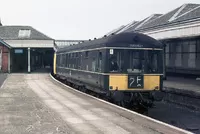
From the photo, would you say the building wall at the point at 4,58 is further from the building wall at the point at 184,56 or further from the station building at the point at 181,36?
the building wall at the point at 184,56

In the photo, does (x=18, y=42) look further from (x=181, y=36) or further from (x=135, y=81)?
(x=135, y=81)

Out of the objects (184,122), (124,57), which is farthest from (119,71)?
(184,122)

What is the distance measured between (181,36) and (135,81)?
1011cm

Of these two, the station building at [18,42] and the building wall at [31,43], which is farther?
the building wall at [31,43]

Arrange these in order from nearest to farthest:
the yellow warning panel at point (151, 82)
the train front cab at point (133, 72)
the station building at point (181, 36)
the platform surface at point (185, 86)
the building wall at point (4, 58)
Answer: the train front cab at point (133, 72)
the yellow warning panel at point (151, 82)
the platform surface at point (185, 86)
the station building at point (181, 36)
the building wall at point (4, 58)

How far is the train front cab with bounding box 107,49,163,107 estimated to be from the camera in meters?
15.2

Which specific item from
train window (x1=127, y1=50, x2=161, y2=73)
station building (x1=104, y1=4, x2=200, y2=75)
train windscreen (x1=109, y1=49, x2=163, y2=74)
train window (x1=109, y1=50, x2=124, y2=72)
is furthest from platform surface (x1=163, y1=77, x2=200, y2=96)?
train window (x1=109, y1=50, x2=124, y2=72)

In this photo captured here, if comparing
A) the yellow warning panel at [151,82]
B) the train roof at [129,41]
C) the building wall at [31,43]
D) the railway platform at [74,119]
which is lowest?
the railway platform at [74,119]

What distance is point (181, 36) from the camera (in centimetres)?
2425

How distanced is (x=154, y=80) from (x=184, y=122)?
220 centimetres

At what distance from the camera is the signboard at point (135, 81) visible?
15.2 meters

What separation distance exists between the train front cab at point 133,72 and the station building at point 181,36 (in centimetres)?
736

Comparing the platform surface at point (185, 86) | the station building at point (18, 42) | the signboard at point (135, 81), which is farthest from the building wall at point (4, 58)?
the signboard at point (135, 81)

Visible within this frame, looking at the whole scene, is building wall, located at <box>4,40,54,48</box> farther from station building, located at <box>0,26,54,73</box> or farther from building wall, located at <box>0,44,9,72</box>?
building wall, located at <box>0,44,9,72</box>
